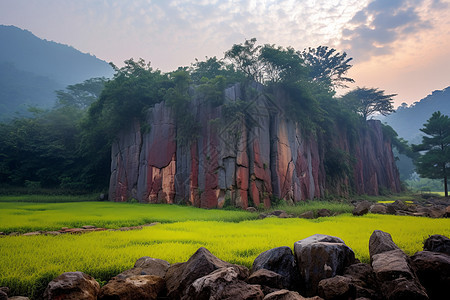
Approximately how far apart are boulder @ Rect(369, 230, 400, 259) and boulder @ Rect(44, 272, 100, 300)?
4.03 meters

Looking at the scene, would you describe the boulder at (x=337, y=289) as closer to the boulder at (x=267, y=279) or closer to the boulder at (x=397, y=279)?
the boulder at (x=397, y=279)

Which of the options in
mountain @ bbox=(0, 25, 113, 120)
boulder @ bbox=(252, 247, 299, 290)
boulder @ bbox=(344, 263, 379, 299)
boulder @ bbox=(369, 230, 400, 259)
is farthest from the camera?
mountain @ bbox=(0, 25, 113, 120)

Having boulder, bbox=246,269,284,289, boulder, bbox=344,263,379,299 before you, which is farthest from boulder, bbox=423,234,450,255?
boulder, bbox=246,269,284,289

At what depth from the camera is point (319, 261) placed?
11.7 feet

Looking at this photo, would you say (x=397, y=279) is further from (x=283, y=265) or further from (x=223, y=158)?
(x=223, y=158)

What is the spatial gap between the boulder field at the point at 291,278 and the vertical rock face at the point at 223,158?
33.8ft

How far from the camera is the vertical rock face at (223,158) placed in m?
14.7

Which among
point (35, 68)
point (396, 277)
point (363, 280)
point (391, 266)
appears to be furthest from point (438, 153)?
point (35, 68)

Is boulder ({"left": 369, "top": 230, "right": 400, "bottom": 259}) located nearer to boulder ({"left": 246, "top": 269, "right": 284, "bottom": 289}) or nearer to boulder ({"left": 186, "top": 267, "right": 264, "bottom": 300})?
boulder ({"left": 246, "top": 269, "right": 284, "bottom": 289})

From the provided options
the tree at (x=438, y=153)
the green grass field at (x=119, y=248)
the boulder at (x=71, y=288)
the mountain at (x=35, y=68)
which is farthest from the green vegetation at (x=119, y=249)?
the mountain at (x=35, y=68)

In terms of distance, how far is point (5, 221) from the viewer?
298 inches

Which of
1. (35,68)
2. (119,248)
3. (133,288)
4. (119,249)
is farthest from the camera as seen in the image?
(35,68)

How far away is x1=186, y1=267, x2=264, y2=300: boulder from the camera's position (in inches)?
110

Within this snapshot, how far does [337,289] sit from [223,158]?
39.3ft
